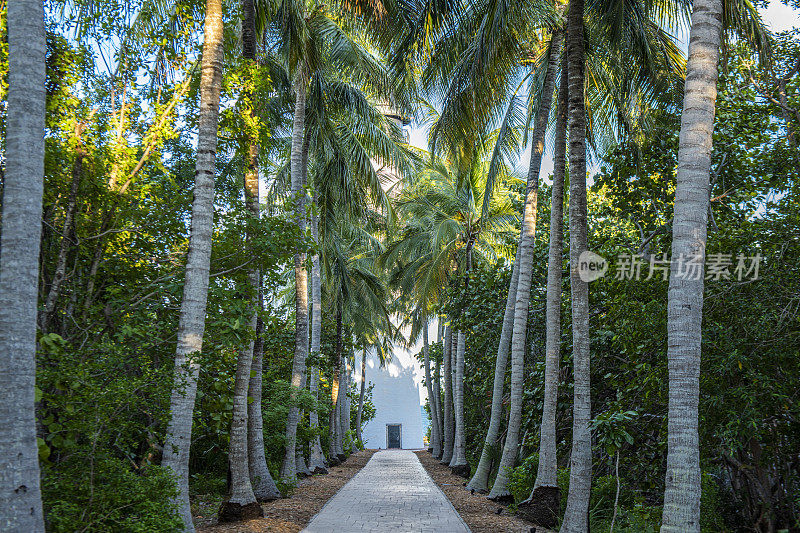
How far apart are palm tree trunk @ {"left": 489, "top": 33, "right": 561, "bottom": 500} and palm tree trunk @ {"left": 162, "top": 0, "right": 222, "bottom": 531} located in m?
6.16

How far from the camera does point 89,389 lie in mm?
5102

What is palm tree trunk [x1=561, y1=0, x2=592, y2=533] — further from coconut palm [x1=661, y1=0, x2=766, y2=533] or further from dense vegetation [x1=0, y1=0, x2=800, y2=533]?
coconut palm [x1=661, y1=0, x2=766, y2=533]

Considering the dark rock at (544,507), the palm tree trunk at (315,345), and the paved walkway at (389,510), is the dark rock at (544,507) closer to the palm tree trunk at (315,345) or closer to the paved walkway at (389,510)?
the paved walkway at (389,510)

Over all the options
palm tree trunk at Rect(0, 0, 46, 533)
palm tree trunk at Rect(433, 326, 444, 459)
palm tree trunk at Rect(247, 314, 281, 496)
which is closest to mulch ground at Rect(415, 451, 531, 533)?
palm tree trunk at Rect(247, 314, 281, 496)

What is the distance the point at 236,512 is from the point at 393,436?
50.5 metres

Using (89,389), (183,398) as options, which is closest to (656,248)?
(183,398)

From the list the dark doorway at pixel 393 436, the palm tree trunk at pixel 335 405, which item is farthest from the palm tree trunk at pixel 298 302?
the dark doorway at pixel 393 436

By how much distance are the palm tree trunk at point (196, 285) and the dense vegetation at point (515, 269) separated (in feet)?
0.09

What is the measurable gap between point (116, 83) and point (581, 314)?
6.68m

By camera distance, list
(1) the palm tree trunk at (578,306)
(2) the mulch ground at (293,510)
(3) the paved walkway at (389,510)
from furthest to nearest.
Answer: (3) the paved walkway at (389,510) < (2) the mulch ground at (293,510) < (1) the palm tree trunk at (578,306)

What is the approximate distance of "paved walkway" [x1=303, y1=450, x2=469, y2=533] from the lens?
8.95m

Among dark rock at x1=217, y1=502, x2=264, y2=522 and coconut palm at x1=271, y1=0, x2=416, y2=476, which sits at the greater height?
coconut palm at x1=271, y1=0, x2=416, y2=476

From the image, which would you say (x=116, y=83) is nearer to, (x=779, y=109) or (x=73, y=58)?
(x=73, y=58)

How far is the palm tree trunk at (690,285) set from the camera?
180 inches
